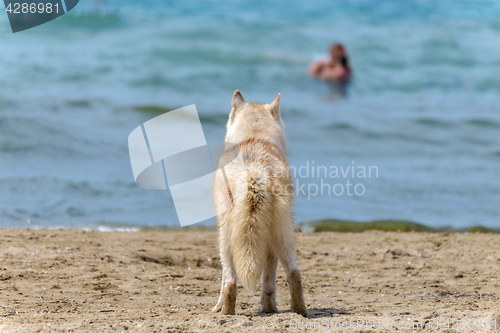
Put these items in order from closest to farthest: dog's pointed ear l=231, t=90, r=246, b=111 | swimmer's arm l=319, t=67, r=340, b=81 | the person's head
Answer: dog's pointed ear l=231, t=90, r=246, b=111, the person's head, swimmer's arm l=319, t=67, r=340, b=81

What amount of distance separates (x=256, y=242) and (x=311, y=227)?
11.8ft

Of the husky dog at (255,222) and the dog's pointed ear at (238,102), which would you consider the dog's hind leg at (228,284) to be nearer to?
the husky dog at (255,222)

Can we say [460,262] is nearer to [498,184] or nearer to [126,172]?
[498,184]

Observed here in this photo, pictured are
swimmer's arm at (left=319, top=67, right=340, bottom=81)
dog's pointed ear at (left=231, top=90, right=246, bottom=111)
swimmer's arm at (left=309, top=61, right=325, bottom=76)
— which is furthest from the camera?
swimmer's arm at (left=309, top=61, right=325, bottom=76)

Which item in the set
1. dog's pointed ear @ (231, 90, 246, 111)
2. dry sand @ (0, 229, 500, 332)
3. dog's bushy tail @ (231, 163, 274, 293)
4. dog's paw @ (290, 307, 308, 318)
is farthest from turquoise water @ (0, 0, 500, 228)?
dog's bushy tail @ (231, 163, 274, 293)

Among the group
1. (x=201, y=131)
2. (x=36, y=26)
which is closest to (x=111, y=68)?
(x=36, y=26)

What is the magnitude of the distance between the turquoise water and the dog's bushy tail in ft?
11.9

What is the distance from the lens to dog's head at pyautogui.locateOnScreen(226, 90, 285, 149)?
13.8 ft

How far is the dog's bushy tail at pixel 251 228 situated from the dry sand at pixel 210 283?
326 mm

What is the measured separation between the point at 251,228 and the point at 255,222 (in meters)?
0.05

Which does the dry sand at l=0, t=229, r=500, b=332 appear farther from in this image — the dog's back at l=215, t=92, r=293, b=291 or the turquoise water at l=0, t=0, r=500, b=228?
the turquoise water at l=0, t=0, r=500, b=228

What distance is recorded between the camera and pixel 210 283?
4.64 m

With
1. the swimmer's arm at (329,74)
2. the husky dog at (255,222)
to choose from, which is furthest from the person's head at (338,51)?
the husky dog at (255,222)

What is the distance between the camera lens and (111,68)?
15945mm
